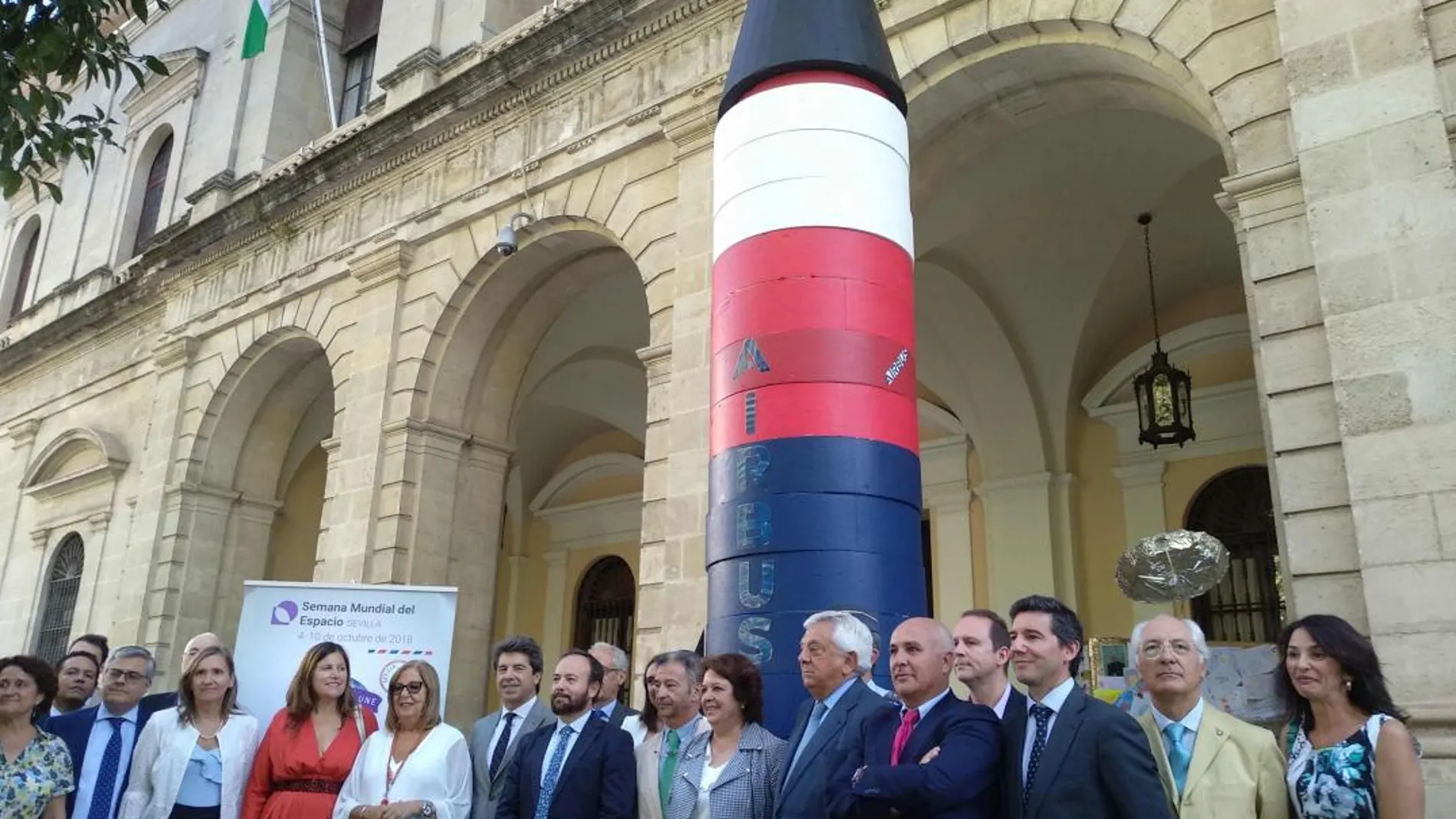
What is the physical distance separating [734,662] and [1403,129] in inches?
180

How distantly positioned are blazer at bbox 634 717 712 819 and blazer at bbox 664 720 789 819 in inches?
7.8

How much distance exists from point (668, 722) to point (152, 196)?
687 inches

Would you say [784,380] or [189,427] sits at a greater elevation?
[189,427]

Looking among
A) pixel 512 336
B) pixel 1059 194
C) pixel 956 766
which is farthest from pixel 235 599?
pixel 956 766

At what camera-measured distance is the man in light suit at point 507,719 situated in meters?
5.15

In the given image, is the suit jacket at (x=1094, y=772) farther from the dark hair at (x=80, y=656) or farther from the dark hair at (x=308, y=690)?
the dark hair at (x=80, y=656)

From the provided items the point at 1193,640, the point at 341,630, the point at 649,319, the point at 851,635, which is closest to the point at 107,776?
the point at 341,630

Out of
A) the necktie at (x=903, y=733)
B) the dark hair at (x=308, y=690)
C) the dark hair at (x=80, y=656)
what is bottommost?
the necktie at (x=903, y=733)

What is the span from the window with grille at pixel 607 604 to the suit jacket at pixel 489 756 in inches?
456

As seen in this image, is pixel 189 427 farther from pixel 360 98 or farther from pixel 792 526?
pixel 792 526

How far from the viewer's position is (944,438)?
13.5m

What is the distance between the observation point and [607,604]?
17.6 m

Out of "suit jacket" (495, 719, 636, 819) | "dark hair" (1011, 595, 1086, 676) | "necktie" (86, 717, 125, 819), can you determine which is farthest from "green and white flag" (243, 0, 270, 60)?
"dark hair" (1011, 595, 1086, 676)

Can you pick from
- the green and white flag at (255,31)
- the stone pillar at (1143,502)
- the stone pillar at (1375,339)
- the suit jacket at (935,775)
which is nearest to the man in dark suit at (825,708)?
the suit jacket at (935,775)
